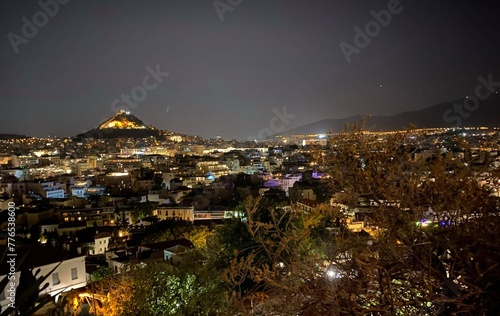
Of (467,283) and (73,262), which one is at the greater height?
(467,283)

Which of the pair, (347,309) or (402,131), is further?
(402,131)

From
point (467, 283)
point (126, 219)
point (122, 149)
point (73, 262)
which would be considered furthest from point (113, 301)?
point (122, 149)

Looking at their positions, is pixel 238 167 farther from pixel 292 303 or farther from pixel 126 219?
pixel 292 303

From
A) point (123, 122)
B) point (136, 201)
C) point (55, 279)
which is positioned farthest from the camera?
point (123, 122)

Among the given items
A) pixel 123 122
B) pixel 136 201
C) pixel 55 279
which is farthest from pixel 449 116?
pixel 55 279

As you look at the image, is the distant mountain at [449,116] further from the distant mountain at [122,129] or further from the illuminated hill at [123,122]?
the illuminated hill at [123,122]

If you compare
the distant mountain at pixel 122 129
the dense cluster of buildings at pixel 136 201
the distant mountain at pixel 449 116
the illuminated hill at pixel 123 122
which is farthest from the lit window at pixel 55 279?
the illuminated hill at pixel 123 122

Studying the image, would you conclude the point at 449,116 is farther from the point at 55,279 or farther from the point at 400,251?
the point at 400,251

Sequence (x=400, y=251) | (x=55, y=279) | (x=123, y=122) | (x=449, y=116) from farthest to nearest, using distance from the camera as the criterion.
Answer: (x=123, y=122) < (x=449, y=116) < (x=55, y=279) < (x=400, y=251)

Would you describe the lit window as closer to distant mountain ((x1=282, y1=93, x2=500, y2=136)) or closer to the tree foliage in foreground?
the tree foliage in foreground

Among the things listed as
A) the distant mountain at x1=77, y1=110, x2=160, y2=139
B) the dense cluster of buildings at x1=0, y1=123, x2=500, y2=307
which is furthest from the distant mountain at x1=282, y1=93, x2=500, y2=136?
the distant mountain at x1=77, y1=110, x2=160, y2=139
